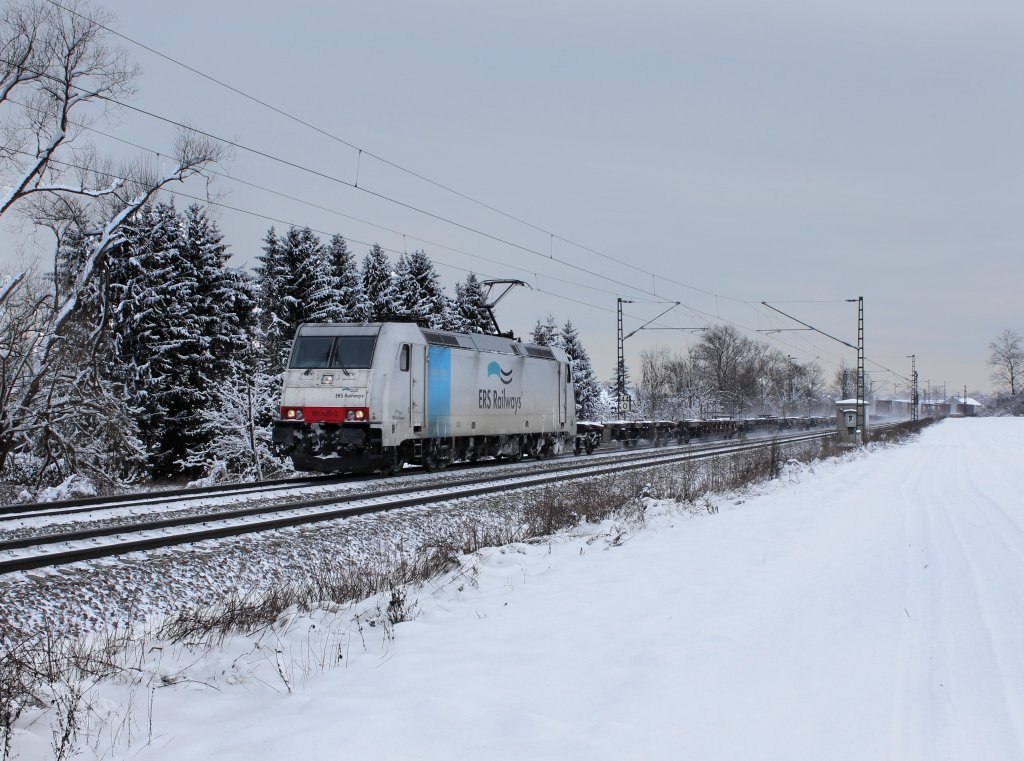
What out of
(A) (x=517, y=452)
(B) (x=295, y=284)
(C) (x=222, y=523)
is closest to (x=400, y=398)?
(C) (x=222, y=523)

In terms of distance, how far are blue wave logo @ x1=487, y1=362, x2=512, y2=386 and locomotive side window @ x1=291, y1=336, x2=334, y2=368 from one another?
17.2ft

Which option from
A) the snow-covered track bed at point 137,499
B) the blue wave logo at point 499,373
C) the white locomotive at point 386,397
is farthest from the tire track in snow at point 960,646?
the blue wave logo at point 499,373

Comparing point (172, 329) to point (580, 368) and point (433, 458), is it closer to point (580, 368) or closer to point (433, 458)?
point (433, 458)

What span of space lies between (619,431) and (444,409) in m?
17.7

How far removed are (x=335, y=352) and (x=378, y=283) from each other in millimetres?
31923

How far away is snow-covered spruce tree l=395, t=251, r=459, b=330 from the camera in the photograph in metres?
46.5

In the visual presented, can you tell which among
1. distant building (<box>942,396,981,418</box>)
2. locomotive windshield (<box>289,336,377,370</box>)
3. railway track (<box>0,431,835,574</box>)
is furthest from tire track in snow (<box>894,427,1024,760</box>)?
distant building (<box>942,396,981,418</box>)

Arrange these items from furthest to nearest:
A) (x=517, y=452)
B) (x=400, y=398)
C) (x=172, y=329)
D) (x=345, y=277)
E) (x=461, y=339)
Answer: (x=345, y=277)
(x=172, y=329)
(x=517, y=452)
(x=461, y=339)
(x=400, y=398)

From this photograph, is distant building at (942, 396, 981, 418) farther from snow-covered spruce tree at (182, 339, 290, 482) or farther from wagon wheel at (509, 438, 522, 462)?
snow-covered spruce tree at (182, 339, 290, 482)

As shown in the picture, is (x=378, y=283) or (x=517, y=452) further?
(x=378, y=283)

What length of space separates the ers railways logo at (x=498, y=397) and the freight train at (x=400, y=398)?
28 millimetres

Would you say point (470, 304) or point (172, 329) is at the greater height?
point (470, 304)

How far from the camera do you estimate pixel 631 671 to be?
4676 mm

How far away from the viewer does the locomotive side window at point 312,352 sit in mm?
16844
